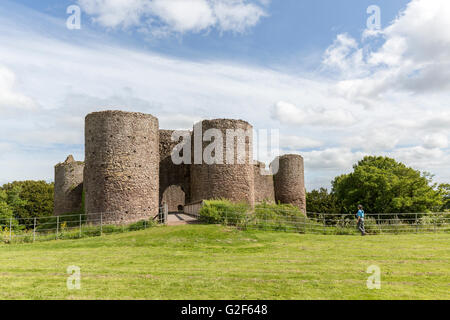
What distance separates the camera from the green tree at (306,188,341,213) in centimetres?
3947

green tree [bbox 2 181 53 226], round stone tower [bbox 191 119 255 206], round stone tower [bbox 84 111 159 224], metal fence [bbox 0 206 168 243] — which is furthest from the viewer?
green tree [bbox 2 181 53 226]

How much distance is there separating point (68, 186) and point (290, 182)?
20.5m

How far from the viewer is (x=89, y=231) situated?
682 inches

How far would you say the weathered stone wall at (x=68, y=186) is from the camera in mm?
30047

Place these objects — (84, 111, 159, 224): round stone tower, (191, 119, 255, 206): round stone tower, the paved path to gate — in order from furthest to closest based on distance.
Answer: (191, 119, 255, 206): round stone tower, (84, 111, 159, 224): round stone tower, the paved path to gate

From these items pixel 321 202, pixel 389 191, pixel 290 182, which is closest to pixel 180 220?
pixel 290 182

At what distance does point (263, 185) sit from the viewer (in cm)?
3356

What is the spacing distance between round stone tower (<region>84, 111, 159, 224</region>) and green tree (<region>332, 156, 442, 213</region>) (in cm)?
2325

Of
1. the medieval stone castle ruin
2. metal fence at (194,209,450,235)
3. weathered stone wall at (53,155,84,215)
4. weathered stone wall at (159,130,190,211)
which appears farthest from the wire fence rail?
weathered stone wall at (53,155,84,215)

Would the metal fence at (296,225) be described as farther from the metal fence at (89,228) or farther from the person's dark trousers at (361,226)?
the metal fence at (89,228)

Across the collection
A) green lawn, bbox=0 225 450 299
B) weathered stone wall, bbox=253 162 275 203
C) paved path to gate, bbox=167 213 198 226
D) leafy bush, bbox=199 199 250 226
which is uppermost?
weathered stone wall, bbox=253 162 275 203

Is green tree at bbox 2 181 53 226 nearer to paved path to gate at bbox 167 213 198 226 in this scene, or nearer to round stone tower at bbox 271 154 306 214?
round stone tower at bbox 271 154 306 214

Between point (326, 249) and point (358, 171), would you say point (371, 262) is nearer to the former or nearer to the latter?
point (326, 249)
